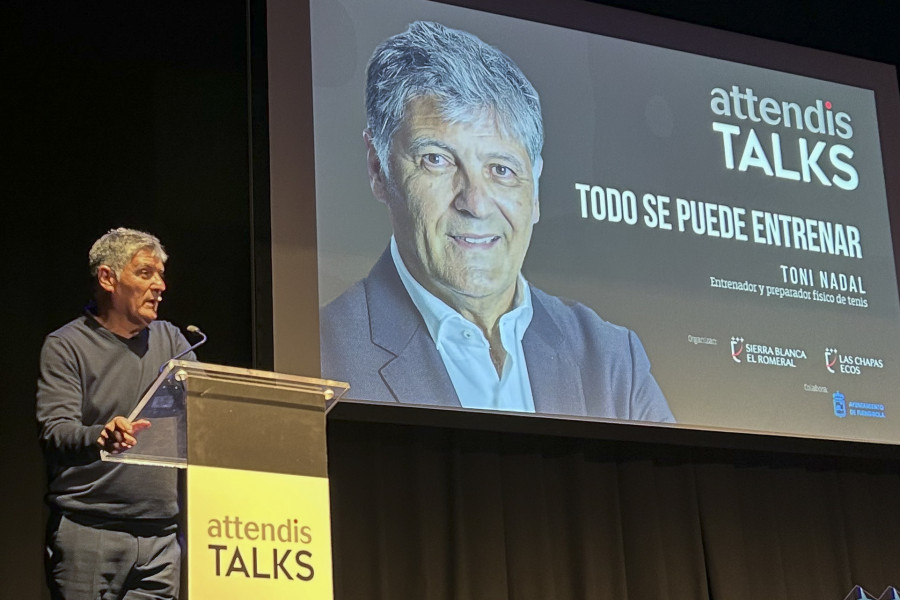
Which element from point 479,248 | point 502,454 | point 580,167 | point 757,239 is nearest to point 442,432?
point 502,454

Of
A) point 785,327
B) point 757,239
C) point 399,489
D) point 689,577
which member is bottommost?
point 689,577

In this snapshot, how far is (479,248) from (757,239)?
1035 millimetres

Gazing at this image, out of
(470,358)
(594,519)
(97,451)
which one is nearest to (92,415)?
(97,451)

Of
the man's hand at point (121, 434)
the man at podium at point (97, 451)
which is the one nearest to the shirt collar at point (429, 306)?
the man at podium at point (97, 451)

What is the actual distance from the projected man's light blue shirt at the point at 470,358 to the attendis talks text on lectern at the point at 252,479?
1.78 metres

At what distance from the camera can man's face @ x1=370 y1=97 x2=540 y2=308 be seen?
13.4ft

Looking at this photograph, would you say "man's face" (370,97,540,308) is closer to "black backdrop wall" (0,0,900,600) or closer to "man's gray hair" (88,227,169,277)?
"black backdrop wall" (0,0,900,600)

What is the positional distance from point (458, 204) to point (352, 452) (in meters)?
0.82

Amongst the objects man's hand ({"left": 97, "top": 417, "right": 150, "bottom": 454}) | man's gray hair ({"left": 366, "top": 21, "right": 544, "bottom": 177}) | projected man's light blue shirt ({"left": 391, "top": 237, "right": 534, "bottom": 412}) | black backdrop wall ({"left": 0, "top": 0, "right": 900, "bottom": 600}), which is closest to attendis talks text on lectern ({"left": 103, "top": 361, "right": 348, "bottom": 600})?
man's hand ({"left": 97, "top": 417, "right": 150, "bottom": 454})

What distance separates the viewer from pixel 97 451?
300 cm

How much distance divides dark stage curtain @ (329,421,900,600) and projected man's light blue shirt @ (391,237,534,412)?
0.37 metres

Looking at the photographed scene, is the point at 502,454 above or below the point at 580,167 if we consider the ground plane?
below

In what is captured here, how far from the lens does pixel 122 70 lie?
3953 millimetres

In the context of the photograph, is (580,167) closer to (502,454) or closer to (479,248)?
(479,248)
